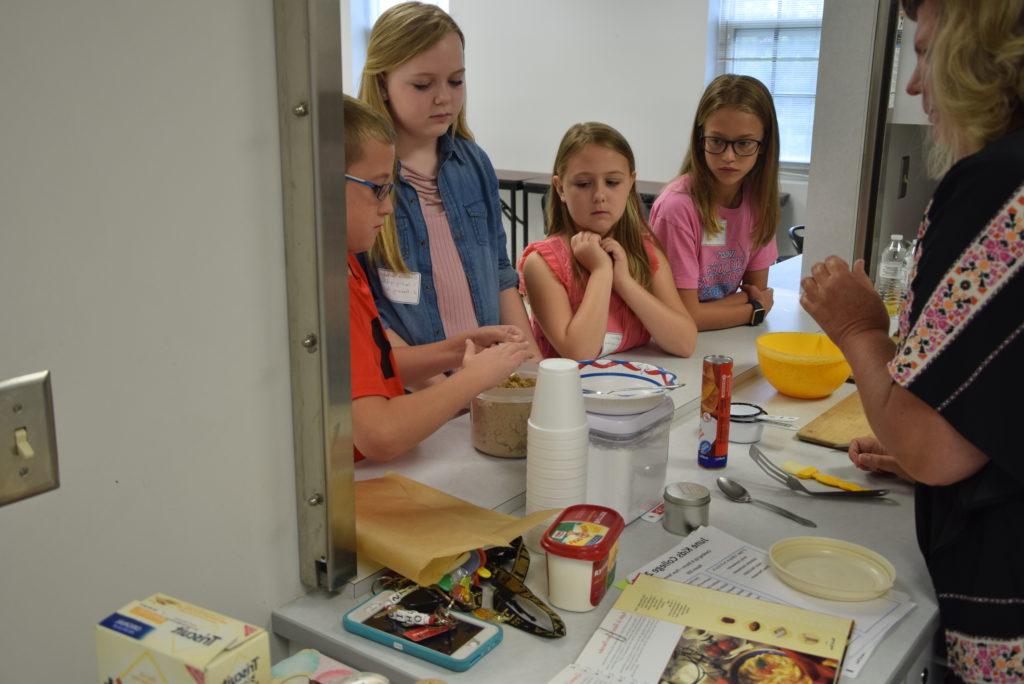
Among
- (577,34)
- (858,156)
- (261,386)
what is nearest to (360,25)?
(577,34)

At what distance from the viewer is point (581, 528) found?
1.00 metres

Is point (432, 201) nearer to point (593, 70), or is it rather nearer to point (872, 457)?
point (872, 457)

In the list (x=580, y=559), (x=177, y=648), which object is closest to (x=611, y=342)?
(x=580, y=559)

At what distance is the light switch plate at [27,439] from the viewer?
70 centimetres

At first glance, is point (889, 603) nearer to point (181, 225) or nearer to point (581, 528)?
point (581, 528)

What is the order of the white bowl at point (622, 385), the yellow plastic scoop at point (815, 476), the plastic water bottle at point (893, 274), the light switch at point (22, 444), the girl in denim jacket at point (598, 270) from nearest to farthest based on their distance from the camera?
the light switch at point (22, 444) < the white bowl at point (622, 385) < the yellow plastic scoop at point (815, 476) < the girl in denim jacket at point (598, 270) < the plastic water bottle at point (893, 274)

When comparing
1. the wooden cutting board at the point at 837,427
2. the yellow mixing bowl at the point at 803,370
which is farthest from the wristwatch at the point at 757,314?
the wooden cutting board at the point at 837,427

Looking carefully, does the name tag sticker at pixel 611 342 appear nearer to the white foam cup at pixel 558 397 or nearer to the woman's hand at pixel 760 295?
the woman's hand at pixel 760 295

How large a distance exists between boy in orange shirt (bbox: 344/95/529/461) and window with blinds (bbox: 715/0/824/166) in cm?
432

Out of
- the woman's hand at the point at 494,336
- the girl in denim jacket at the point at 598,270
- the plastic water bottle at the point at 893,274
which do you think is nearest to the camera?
the woman's hand at the point at 494,336

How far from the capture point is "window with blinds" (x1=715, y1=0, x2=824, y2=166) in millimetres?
5223

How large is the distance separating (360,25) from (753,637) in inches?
200

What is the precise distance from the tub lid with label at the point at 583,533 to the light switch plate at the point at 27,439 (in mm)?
482

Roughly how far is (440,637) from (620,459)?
0.35 metres
